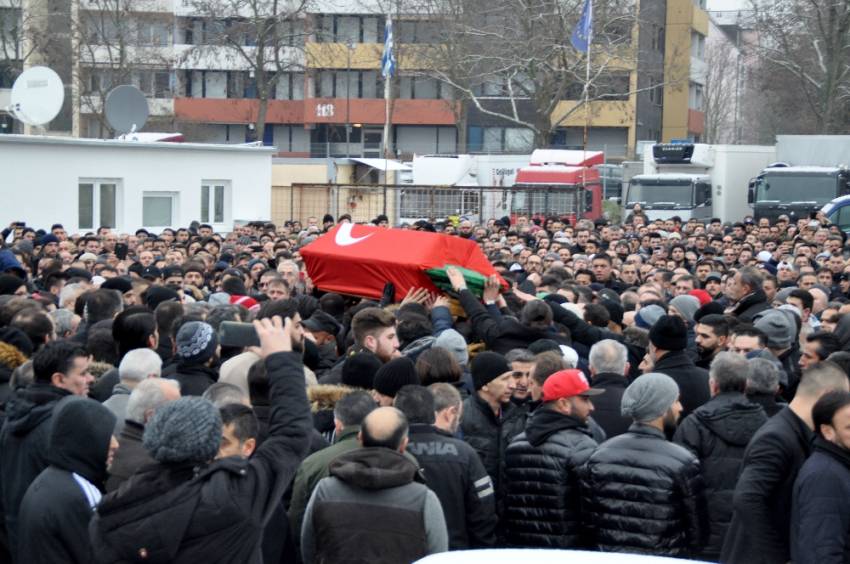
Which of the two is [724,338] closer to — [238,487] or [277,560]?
[277,560]

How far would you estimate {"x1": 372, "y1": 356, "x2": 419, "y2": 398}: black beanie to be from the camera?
6914mm

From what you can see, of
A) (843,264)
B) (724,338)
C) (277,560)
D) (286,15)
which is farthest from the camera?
(286,15)

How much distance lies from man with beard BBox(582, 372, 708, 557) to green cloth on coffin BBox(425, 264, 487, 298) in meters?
4.83

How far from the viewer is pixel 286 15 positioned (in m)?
64.1

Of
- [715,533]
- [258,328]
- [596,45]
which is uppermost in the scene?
[596,45]

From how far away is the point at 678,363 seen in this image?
868 centimetres

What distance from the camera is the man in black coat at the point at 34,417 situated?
243 inches

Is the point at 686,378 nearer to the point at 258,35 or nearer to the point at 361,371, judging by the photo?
the point at 361,371

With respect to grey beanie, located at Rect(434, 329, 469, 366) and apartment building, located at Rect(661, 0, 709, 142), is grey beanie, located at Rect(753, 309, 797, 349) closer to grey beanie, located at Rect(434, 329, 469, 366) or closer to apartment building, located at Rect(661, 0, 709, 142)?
grey beanie, located at Rect(434, 329, 469, 366)

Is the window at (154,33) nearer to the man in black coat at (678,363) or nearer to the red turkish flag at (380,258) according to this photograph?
the red turkish flag at (380,258)

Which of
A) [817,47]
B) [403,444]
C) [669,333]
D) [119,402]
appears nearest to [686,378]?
[669,333]

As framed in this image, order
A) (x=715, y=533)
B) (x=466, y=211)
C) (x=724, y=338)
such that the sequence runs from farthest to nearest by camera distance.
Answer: (x=466, y=211) → (x=724, y=338) → (x=715, y=533)

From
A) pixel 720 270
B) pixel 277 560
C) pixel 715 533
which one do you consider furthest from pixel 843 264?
pixel 277 560

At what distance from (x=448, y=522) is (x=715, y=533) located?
155cm
